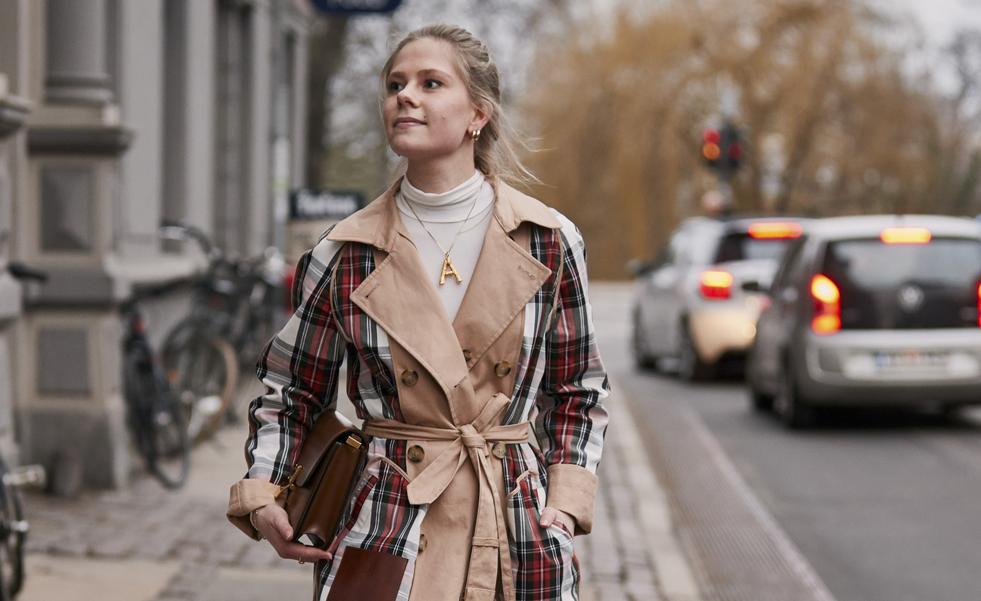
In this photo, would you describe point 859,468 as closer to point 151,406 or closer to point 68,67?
point 151,406

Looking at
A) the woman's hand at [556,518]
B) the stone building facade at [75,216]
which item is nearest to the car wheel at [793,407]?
the stone building facade at [75,216]

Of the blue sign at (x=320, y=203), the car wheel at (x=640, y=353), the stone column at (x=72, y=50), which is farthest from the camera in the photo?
the car wheel at (x=640, y=353)

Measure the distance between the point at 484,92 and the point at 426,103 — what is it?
0.14 metres

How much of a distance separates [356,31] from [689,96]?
8069mm

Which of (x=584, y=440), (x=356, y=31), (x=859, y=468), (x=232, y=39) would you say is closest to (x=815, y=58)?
(x=356, y=31)

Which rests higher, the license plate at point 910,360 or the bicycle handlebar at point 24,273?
the bicycle handlebar at point 24,273

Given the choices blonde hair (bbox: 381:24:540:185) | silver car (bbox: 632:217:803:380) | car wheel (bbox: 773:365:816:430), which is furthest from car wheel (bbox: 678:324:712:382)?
blonde hair (bbox: 381:24:540:185)

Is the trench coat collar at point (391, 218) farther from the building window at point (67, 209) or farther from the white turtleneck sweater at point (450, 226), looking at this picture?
the building window at point (67, 209)

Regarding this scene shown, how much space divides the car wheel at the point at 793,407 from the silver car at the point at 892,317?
83 millimetres

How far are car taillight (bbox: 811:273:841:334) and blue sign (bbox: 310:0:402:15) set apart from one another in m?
3.64

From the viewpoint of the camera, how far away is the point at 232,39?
47.2 ft

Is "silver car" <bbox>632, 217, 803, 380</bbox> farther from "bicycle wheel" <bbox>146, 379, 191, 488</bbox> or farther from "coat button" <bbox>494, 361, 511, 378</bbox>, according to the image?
"coat button" <bbox>494, 361, 511, 378</bbox>

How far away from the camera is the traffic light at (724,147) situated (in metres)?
28.5

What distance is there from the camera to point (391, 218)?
120 inches
